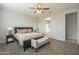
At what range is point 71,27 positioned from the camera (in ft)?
7.38

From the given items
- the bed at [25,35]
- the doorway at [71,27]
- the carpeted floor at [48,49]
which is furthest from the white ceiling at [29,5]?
the carpeted floor at [48,49]

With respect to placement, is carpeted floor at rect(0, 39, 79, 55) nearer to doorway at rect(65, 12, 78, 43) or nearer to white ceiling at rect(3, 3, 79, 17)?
doorway at rect(65, 12, 78, 43)

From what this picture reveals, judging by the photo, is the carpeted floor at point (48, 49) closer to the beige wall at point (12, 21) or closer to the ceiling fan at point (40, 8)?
the beige wall at point (12, 21)

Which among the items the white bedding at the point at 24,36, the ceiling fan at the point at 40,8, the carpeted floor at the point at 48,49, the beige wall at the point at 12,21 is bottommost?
the carpeted floor at the point at 48,49

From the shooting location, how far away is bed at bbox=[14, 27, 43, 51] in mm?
2160

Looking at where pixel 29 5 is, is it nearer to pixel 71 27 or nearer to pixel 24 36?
pixel 24 36

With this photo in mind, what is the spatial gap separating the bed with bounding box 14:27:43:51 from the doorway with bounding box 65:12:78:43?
589mm

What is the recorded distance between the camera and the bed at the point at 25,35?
2160 mm

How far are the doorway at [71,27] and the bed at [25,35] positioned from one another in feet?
1.93

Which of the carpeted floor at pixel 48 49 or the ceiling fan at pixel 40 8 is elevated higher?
the ceiling fan at pixel 40 8

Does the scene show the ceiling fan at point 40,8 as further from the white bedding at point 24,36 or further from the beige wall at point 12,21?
the white bedding at point 24,36

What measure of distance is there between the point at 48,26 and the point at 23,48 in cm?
73

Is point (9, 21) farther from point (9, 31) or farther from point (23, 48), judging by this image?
point (23, 48)

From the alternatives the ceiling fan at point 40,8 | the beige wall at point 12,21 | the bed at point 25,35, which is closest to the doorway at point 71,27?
the ceiling fan at point 40,8
